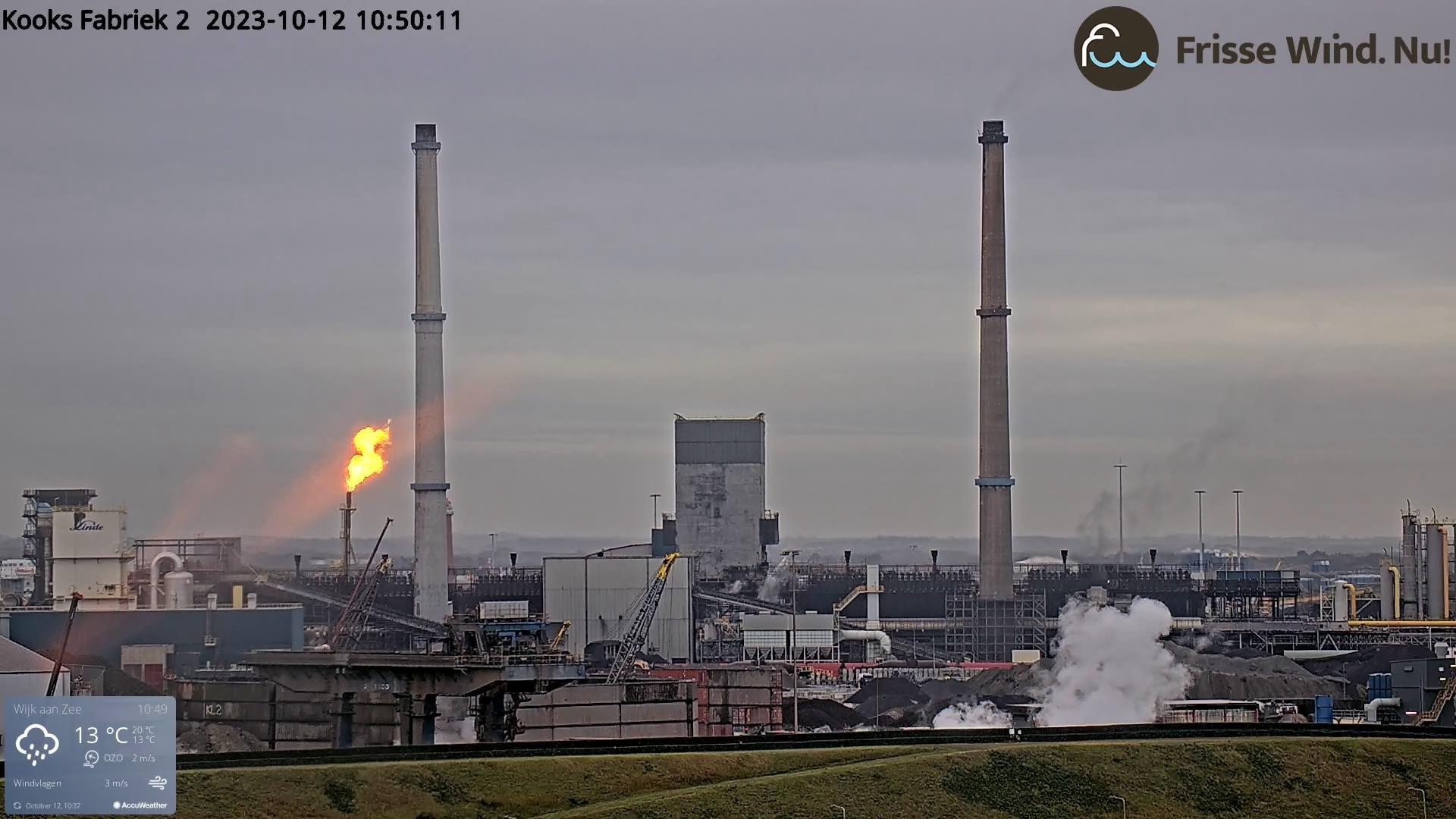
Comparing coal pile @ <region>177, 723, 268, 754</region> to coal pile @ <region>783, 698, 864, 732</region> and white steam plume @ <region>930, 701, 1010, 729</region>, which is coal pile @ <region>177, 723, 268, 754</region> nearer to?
coal pile @ <region>783, 698, 864, 732</region>

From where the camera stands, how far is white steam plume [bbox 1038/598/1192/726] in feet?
309

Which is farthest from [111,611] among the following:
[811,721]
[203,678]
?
[811,721]

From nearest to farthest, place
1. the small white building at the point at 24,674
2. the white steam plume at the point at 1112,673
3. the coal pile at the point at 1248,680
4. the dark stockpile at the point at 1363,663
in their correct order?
1. the small white building at the point at 24,674
2. the white steam plume at the point at 1112,673
3. the coal pile at the point at 1248,680
4. the dark stockpile at the point at 1363,663

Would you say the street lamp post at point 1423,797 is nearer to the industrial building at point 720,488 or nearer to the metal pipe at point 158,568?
the metal pipe at point 158,568

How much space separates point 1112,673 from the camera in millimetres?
99625

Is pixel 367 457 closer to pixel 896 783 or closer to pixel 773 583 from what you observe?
pixel 896 783

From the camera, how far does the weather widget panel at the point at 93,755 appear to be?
40062 mm

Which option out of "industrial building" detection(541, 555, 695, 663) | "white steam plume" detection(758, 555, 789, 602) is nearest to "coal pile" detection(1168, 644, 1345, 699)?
"industrial building" detection(541, 555, 695, 663)

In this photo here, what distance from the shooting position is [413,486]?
12150cm

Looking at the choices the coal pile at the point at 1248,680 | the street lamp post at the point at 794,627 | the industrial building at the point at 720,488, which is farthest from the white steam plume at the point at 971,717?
the industrial building at the point at 720,488

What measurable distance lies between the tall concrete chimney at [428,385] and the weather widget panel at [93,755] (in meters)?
80.1

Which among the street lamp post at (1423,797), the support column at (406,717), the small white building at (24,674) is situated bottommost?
the street lamp post at (1423,797)

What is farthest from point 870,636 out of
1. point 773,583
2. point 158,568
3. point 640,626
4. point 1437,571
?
point 158,568

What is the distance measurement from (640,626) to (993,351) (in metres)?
31.0
